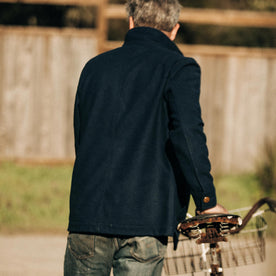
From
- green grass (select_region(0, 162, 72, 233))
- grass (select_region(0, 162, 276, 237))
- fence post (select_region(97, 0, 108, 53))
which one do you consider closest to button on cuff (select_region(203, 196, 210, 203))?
grass (select_region(0, 162, 276, 237))

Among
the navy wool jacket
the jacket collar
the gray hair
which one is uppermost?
the gray hair

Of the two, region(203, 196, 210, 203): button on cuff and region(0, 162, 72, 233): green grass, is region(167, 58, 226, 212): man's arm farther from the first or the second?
region(0, 162, 72, 233): green grass

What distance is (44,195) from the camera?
6152 millimetres

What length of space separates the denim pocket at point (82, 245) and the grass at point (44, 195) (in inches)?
121

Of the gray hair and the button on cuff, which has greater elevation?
the gray hair

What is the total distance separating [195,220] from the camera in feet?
7.14

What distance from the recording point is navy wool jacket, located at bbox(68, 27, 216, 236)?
2.19m

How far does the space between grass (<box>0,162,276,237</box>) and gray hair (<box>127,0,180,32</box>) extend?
3.08 meters

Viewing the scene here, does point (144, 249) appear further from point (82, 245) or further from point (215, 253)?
point (215, 253)

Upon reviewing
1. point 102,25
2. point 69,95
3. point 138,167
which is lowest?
point 138,167

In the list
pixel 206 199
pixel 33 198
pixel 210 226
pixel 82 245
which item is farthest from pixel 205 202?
pixel 33 198

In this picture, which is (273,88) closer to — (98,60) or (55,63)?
(55,63)

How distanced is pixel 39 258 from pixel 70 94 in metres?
2.94

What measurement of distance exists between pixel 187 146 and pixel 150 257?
481 mm
